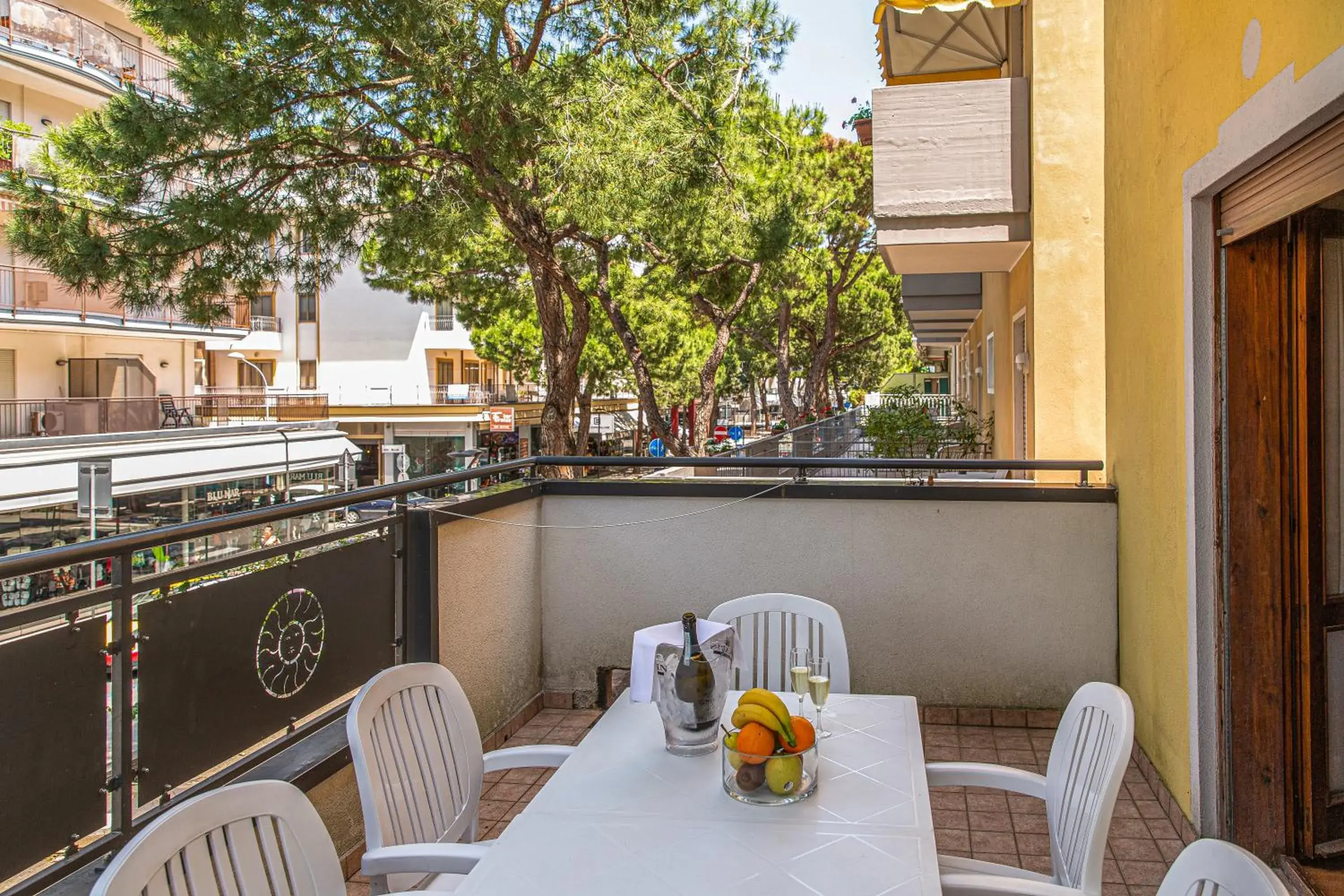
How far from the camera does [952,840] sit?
3738mm

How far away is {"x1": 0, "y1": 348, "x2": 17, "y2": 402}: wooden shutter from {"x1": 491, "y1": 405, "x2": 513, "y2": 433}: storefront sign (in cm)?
1809

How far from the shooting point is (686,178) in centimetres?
917

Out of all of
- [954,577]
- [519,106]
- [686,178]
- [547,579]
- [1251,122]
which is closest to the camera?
[1251,122]

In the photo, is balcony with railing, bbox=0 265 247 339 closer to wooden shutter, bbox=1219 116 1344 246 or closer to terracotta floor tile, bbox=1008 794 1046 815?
terracotta floor tile, bbox=1008 794 1046 815

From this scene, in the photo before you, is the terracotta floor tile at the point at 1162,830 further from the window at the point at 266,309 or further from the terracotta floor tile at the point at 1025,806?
the window at the point at 266,309

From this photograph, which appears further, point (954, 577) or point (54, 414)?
point (54, 414)

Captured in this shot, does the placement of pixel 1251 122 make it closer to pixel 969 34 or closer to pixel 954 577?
pixel 954 577

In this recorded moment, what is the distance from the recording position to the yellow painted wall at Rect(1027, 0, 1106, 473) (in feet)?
21.5

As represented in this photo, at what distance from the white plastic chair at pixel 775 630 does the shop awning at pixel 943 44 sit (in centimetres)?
626

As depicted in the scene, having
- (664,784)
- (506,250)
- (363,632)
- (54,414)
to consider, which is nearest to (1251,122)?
(664,784)

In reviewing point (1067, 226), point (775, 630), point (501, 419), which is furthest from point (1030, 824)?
point (501, 419)

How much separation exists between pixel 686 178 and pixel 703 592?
509 cm

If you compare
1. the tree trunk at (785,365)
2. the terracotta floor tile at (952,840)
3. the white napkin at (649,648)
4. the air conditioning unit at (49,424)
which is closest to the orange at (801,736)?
the white napkin at (649,648)

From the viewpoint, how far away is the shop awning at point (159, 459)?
1223 centimetres
